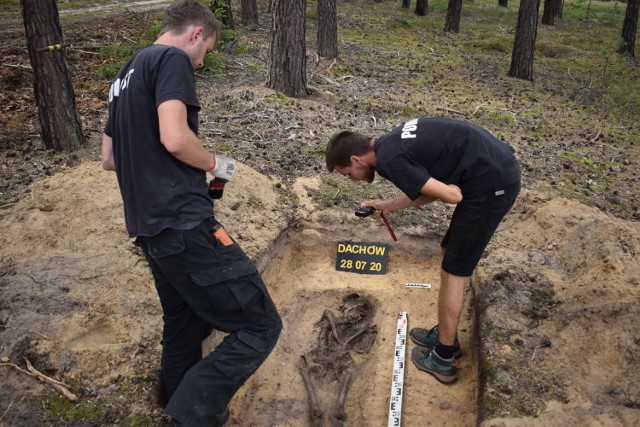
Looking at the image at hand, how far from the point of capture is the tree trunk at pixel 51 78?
590cm

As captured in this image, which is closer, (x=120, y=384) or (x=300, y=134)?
(x=120, y=384)

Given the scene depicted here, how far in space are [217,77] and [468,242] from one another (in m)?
7.04

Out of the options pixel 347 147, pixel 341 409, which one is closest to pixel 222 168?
pixel 347 147

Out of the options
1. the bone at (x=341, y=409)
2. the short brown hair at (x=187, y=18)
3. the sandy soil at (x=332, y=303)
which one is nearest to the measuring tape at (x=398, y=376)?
the sandy soil at (x=332, y=303)

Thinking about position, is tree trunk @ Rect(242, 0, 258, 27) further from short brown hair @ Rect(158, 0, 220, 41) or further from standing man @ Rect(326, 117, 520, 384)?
short brown hair @ Rect(158, 0, 220, 41)

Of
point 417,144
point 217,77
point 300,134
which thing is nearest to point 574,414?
point 417,144

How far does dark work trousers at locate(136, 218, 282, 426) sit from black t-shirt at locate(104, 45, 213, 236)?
0.37 feet

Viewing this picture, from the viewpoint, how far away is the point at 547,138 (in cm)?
779

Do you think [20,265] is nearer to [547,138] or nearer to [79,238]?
[79,238]

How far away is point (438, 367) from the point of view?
4.23 m

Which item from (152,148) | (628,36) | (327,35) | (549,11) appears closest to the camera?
(152,148)

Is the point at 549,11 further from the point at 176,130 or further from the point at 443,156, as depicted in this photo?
the point at 176,130

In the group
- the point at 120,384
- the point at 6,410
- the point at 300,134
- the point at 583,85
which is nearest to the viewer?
the point at 6,410

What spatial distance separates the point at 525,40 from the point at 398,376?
9.37m
